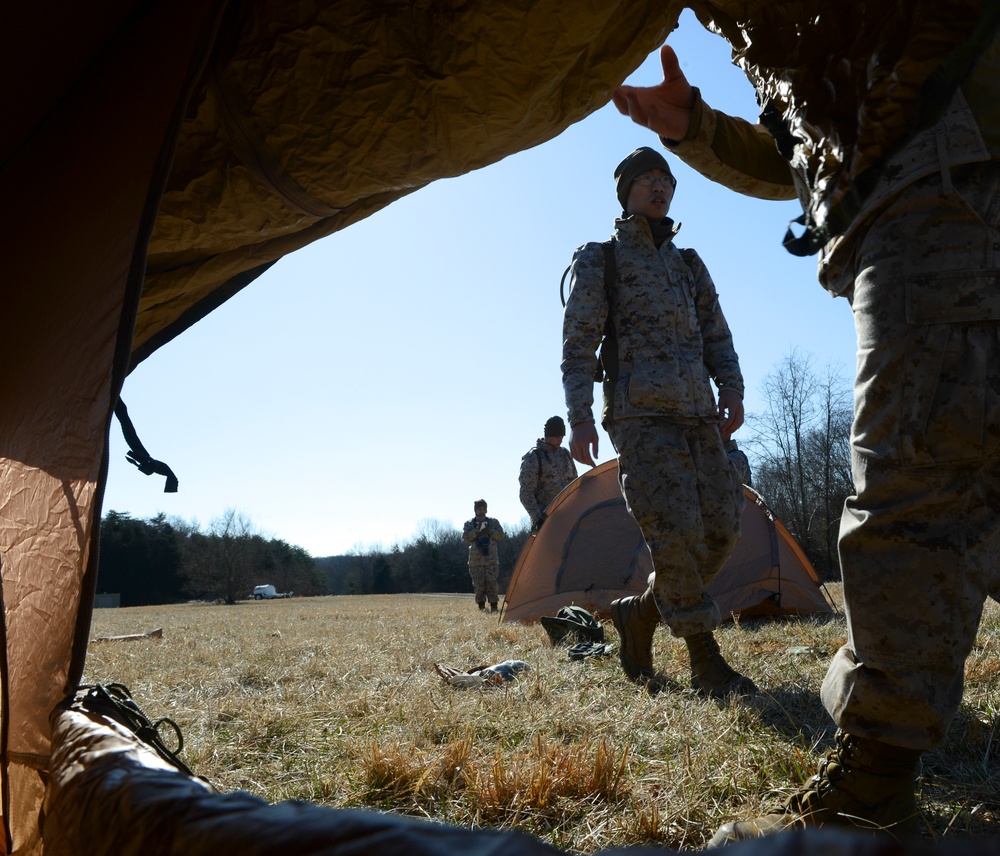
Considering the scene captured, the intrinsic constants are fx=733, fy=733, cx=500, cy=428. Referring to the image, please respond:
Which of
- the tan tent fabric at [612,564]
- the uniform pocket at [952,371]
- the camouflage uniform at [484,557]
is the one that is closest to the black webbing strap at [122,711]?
the uniform pocket at [952,371]

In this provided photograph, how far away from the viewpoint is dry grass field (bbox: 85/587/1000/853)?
1462 millimetres

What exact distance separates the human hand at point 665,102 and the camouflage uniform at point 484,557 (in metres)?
10.0

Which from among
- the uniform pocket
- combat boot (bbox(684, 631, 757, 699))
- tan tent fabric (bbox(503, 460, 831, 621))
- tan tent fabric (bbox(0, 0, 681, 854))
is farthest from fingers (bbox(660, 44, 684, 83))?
tan tent fabric (bbox(503, 460, 831, 621))

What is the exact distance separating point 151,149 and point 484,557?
11210 mm

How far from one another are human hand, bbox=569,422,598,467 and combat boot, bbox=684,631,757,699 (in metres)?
0.89

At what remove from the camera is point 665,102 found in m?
1.65

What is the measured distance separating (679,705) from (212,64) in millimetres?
2167

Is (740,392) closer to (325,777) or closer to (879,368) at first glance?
(879,368)

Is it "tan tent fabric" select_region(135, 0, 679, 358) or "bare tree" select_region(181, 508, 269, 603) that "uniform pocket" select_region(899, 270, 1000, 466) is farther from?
"bare tree" select_region(181, 508, 269, 603)

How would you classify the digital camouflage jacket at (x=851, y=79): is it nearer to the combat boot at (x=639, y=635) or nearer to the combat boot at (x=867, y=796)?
the combat boot at (x=867, y=796)

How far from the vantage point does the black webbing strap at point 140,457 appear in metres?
1.65

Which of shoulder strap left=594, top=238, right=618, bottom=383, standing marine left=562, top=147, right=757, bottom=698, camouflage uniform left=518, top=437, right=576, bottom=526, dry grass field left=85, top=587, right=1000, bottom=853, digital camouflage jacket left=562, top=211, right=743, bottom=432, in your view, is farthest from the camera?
camouflage uniform left=518, top=437, right=576, bottom=526

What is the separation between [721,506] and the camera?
304cm

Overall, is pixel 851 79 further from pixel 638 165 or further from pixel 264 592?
pixel 264 592
